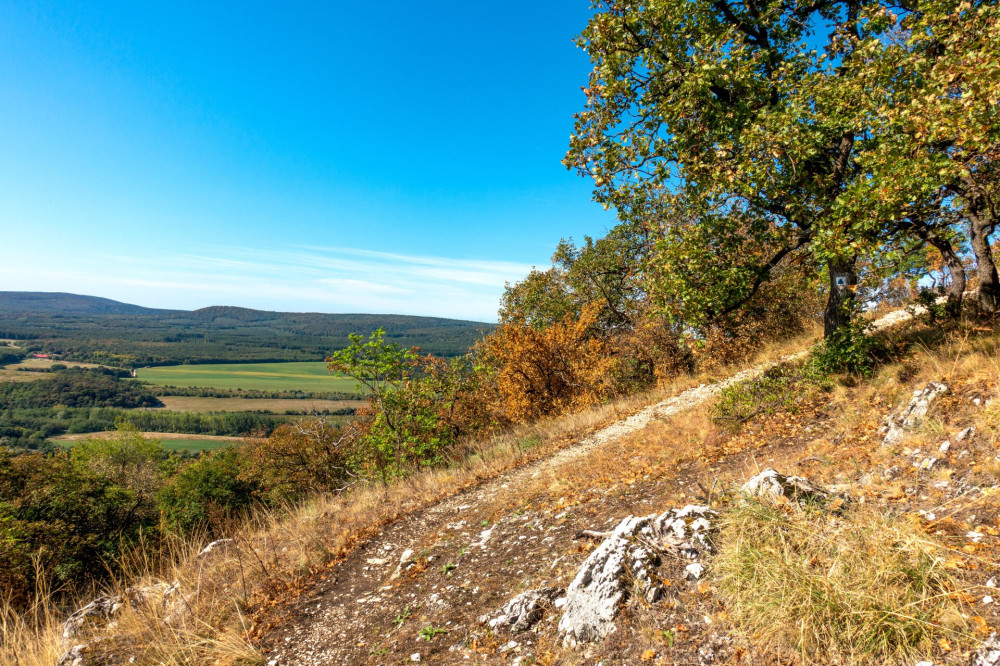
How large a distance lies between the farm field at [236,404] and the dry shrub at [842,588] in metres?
120

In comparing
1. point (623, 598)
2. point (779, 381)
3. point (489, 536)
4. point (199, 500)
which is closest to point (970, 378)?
point (779, 381)

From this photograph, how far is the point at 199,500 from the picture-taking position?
23125 millimetres

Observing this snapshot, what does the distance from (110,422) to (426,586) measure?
467 ft

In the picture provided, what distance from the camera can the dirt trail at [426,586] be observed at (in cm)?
474

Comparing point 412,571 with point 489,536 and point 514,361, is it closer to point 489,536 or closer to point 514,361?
point 489,536

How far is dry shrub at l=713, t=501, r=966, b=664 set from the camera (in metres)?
2.71

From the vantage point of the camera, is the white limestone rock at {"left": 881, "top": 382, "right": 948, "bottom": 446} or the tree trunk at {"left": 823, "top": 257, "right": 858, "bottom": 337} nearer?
the white limestone rock at {"left": 881, "top": 382, "right": 948, "bottom": 446}

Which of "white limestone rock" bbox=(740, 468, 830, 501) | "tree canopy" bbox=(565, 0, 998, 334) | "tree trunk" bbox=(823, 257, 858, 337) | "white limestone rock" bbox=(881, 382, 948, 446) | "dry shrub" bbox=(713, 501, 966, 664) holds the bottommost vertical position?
"dry shrub" bbox=(713, 501, 966, 664)

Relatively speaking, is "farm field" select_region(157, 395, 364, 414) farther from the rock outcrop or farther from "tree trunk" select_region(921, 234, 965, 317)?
the rock outcrop

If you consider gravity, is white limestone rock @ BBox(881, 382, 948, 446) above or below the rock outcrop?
above

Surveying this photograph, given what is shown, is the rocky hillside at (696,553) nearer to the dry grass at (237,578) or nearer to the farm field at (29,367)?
the dry grass at (237,578)

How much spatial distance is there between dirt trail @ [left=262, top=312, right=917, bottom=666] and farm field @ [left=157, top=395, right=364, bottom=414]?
11554 cm

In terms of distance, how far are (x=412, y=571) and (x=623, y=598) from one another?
3459mm

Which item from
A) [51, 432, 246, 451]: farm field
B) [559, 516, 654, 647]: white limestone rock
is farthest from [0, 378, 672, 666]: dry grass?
[51, 432, 246, 451]: farm field
